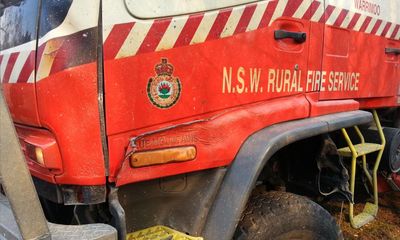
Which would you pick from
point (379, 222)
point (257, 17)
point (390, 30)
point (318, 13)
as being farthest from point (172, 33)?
point (379, 222)

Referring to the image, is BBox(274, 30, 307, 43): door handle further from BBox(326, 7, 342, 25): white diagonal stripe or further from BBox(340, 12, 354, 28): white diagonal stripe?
BBox(340, 12, 354, 28): white diagonal stripe

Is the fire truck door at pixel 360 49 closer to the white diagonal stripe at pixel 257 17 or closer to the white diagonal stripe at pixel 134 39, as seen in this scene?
the white diagonal stripe at pixel 257 17

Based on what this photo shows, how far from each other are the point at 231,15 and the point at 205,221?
102cm

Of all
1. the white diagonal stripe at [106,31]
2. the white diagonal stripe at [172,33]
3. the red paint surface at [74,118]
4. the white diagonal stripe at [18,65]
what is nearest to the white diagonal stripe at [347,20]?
the white diagonal stripe at [172,33]

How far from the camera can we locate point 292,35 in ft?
7.75

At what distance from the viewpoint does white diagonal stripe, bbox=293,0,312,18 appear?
239cm

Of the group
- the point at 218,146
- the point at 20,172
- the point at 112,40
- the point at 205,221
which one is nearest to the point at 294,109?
the point at 218,146

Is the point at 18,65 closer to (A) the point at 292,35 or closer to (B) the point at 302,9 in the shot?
(A) the point at 292,35

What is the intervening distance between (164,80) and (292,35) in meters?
0.87

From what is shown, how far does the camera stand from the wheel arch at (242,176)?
198 centimetres

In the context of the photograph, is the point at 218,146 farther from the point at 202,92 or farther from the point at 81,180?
the point at 81,180

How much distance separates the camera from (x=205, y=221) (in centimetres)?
206

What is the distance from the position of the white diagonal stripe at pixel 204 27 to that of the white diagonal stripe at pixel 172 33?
3.4 inches

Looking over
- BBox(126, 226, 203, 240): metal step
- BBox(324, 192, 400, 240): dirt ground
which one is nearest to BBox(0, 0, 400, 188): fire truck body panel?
BBox(126, 226, 203, 240): metal step
